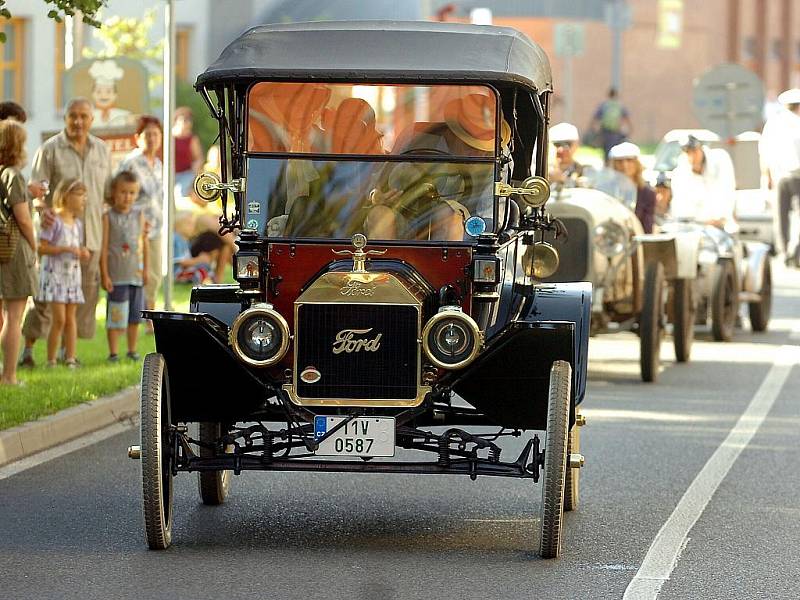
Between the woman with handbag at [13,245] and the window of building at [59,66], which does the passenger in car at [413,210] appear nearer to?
the woman with handbag at [13,245]

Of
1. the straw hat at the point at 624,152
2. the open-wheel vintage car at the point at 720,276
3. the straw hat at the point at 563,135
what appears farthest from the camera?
the open-wheel vintage car at the point at 720,276

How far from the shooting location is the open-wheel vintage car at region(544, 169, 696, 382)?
603 inches

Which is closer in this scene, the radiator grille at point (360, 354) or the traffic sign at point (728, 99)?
the radiator grille at point (360, 354)

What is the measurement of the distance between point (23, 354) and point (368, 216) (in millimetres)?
6129

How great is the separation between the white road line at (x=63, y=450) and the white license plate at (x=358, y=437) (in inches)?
104

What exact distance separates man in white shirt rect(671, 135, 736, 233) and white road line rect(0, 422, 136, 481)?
8.44 metres

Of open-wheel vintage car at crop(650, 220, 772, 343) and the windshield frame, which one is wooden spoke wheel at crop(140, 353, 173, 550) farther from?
open-wheel vintage car at crop(650, 220, 772, 343)

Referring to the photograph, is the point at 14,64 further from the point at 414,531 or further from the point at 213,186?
the point at 414,531

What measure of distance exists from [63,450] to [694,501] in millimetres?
3699

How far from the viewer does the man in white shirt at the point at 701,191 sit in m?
19.2

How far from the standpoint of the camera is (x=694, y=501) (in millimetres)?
9742

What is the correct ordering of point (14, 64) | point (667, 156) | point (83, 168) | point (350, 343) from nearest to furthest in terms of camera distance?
point (350, 343)
point (83, 168)
point (667, 156)
point (14, 64)

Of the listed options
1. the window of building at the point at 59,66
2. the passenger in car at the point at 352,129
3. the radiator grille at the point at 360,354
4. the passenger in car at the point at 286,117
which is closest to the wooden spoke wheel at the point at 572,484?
the radiator grille at the point at 360,354

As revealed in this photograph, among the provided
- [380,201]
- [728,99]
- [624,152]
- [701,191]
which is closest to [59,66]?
[728,99]
